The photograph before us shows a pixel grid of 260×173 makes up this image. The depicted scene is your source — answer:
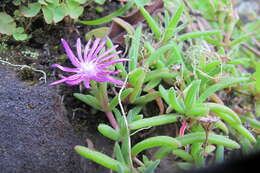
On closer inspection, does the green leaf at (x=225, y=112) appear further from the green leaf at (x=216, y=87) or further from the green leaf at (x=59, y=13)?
the green leaf at (x=59, y=13)

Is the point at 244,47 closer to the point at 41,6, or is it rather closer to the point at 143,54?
the point at 143,54

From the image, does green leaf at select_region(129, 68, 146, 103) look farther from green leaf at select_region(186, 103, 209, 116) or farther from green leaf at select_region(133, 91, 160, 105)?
green leaf at select_region(186, 103, 209, 116)

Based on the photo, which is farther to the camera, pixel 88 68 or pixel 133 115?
pixel 133 115

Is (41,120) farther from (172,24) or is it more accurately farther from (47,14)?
(172,24)

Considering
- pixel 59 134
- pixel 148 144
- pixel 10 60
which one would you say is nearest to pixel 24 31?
pixel 10 60

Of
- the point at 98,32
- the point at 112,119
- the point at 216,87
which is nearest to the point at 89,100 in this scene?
the point at 112,119

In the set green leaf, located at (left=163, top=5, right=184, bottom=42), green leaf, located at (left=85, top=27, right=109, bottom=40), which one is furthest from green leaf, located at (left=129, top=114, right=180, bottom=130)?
green leaf, located at (left=85, top=27, right=109, bottom=40)
